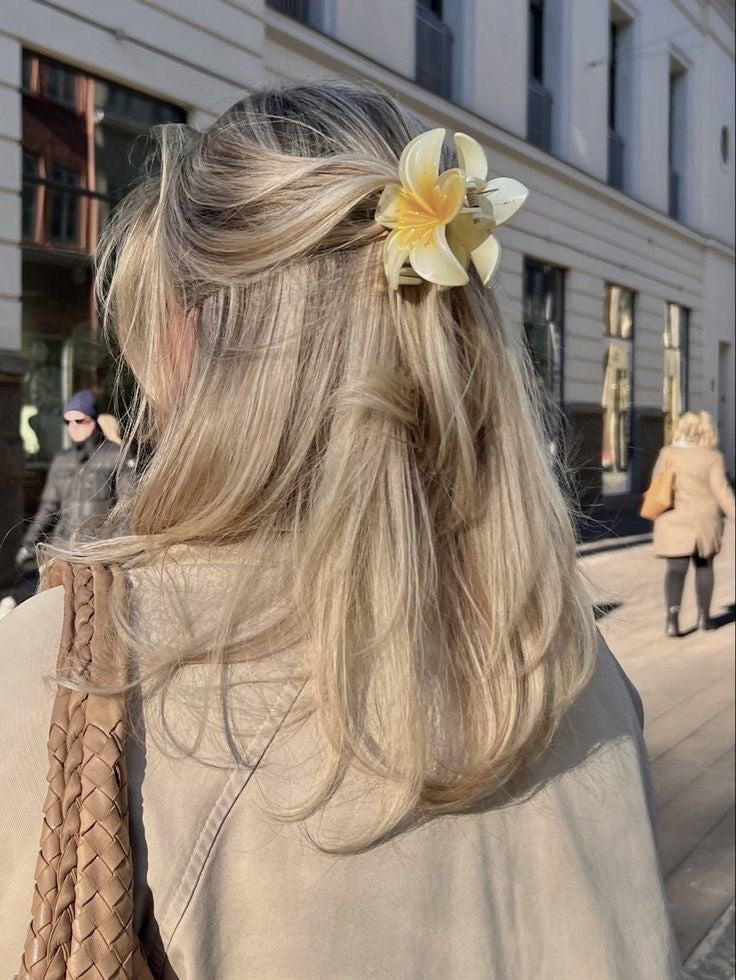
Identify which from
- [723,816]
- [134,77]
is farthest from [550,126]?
[723,816]

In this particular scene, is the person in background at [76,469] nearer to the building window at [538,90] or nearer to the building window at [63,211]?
the building window at [63,211]

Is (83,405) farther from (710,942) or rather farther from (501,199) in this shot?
(501,199)

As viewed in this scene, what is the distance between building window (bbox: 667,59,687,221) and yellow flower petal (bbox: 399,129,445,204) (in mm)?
21323

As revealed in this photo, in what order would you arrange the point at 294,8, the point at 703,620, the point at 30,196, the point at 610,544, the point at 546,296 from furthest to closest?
the point at 546,296, the point at 610,544, the point at 294,8, the point at 30,196, the point at 703,620

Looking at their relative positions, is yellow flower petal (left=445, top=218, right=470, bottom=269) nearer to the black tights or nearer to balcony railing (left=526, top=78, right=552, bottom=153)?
the black tights

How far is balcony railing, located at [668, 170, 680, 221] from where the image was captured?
67.7 ft

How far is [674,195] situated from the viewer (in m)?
20.9

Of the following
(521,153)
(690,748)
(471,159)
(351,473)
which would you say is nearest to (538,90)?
(521,153)

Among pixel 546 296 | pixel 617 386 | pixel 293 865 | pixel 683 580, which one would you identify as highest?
pixel 546 296

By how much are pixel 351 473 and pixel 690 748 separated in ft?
14.9

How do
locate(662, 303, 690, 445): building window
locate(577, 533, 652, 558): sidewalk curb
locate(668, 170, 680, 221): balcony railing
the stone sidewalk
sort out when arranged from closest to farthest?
the stone sidewalk → locate(577, 533, 652, 558): sidewalk curb → locate(662, 303, 690, 445): building window → locate(668, 170, 680, 221): balcony railing

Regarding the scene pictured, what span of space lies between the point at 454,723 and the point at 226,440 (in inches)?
13.8

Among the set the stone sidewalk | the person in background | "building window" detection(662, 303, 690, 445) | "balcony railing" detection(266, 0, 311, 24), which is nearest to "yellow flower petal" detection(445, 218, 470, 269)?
the stone sidewalk

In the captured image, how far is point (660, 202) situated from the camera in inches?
770
